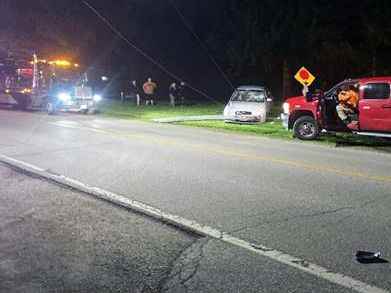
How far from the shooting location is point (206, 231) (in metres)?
6.56

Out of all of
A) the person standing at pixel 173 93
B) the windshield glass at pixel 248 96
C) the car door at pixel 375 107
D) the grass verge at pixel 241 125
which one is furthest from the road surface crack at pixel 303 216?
the person standing at pixel 173 93

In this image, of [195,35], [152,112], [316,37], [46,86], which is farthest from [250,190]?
[195,35]

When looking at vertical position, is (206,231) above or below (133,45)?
below

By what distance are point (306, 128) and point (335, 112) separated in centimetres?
119

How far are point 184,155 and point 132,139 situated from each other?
337 centimetres

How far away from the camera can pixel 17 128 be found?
18.8m

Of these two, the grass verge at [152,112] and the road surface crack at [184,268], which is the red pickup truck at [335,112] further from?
the road surface crack at [184,268]

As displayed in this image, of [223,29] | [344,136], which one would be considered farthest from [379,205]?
[223,29]

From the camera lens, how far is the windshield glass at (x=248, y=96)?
23641 millimetres

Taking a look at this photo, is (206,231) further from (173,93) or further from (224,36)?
(224,36)

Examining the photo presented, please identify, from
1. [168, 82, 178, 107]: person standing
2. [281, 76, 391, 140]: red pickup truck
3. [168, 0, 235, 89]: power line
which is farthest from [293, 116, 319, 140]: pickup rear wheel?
[168, 0, 235, 89]: power line

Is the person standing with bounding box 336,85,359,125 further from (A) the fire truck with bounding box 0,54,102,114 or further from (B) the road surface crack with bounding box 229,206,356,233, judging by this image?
(A) the fire truck with bounding box 0,54,102,114

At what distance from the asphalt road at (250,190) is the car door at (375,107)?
1.60 metres

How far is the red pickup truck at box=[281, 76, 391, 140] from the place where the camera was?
15320 mm
